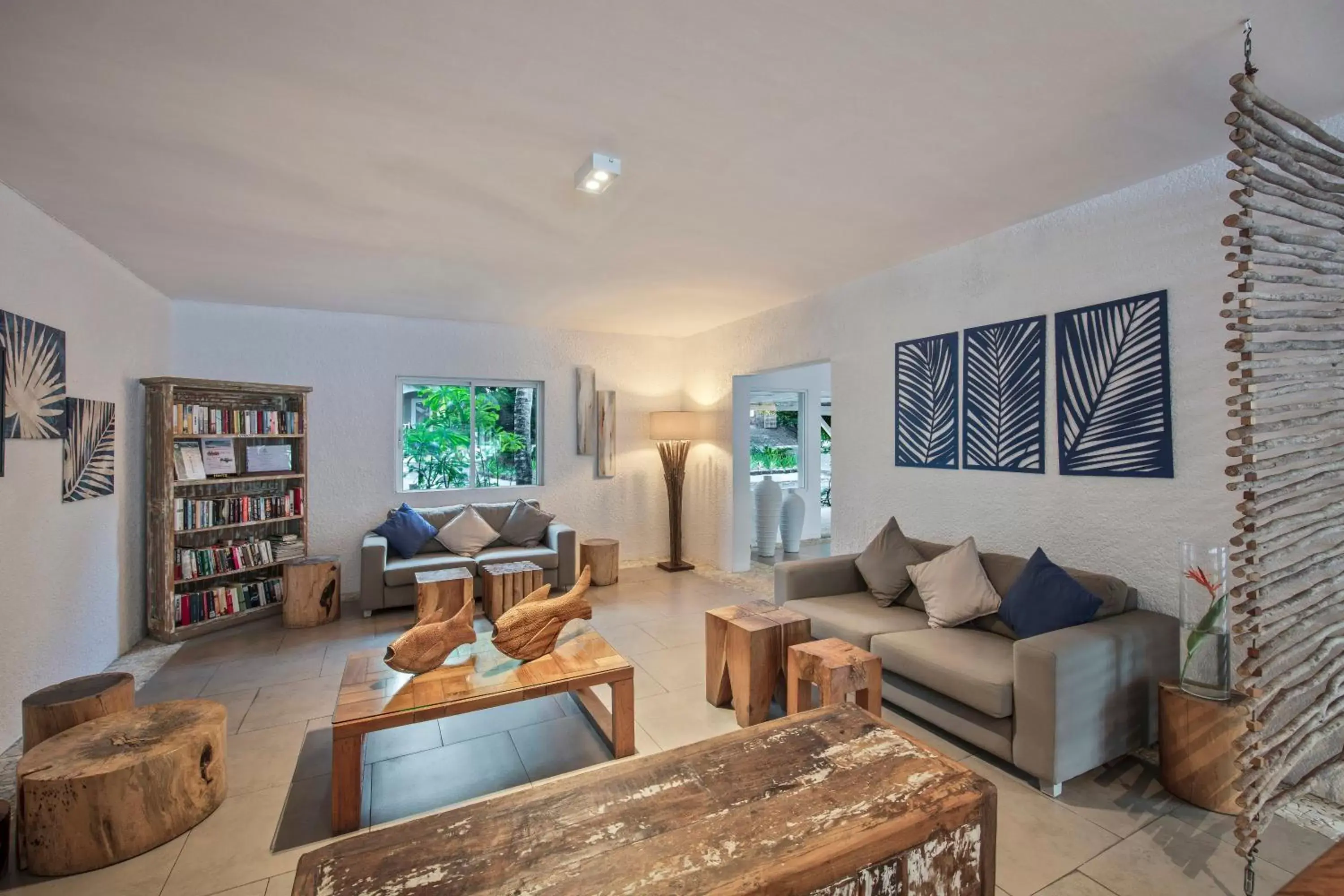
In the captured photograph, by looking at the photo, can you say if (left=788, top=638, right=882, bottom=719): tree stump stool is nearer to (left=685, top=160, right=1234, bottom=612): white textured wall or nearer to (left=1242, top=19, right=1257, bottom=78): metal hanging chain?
(left=685, top=160, right=1234, bottom=612): white textured wall

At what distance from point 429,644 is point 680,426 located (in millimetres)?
3939

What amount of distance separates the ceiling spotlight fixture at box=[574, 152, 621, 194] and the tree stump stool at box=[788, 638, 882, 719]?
216 cm

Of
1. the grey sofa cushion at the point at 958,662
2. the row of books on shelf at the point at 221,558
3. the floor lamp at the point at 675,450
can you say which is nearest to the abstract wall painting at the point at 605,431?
the floor lamp at the point at 675,450

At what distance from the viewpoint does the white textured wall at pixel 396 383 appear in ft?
16.4

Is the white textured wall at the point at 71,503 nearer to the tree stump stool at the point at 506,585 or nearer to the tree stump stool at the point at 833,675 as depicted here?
the tree stump stool at the point at 506,585

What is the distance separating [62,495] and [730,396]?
4677mm

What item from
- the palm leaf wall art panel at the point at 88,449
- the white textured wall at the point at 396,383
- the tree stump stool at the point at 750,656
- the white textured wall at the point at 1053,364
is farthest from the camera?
the white textured wall at the point at 396,383

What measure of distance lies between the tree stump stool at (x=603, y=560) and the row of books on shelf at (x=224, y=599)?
2.44m

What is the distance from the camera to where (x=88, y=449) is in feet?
11.1

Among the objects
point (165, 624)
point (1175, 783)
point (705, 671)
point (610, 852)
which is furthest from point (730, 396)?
point (610, 852)

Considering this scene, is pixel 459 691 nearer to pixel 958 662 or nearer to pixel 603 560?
pixel 958 662

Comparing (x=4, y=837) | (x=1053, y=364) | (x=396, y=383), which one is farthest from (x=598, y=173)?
(x=396, y=383)

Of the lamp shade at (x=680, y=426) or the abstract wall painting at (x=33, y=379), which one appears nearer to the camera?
the abstract wall painting at (x=33, y=379)

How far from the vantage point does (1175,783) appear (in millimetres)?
2283
